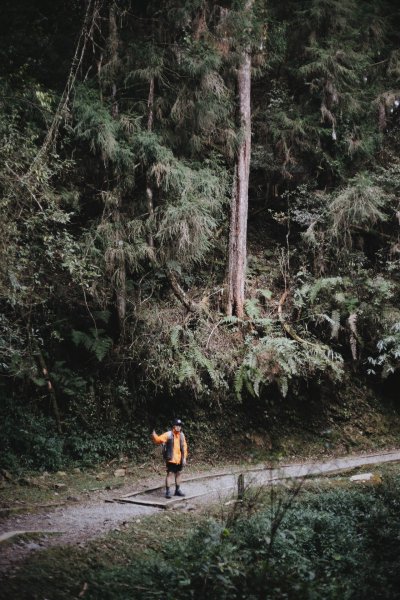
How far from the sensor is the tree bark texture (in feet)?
47.9

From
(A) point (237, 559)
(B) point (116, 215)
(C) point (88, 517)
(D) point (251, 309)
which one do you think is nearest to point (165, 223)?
(B) point (116, 215)

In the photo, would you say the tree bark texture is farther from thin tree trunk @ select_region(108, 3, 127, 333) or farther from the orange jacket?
the orange jacket

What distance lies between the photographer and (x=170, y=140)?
13234 mm

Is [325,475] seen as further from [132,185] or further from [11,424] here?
[132,185]

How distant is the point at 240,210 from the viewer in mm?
14953

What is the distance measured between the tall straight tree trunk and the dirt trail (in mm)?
5230

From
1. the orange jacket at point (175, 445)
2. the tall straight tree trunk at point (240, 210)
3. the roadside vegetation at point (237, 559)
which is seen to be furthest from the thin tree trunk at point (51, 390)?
the tall straight tree trunk at point (240, 210)

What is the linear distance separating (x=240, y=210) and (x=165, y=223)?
344cm

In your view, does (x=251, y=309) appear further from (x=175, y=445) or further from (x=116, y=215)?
(x=175, y=445)

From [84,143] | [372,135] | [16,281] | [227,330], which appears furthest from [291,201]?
[16,281]

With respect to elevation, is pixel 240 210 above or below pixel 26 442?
above

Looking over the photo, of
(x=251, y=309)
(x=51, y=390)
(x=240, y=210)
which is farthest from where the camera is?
(x=240, y=210)

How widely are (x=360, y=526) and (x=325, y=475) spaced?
133 inches

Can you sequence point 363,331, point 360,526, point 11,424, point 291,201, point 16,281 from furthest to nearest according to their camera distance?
point 291,201 < point 363,331 < point 11,424 < point 16,281 < point 360,526
